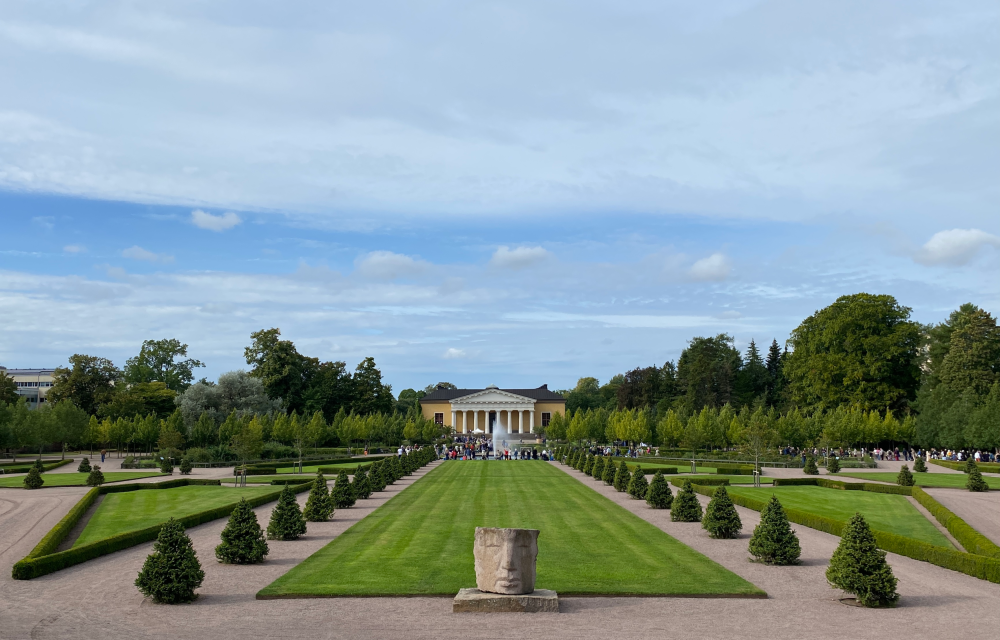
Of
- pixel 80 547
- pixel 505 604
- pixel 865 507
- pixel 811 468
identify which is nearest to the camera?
pixel 505 604

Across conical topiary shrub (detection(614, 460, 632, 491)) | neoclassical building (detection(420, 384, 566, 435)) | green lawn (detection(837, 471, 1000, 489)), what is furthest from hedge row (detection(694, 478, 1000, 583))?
neoclassical building (detection(420, 384, 566, 435))

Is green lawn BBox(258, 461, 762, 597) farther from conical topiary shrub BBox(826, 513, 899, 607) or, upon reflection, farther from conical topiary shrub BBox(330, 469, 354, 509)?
conical topiary shrub BBox(826, 513, 899, 607)

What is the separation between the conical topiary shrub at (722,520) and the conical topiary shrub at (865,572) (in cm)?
854

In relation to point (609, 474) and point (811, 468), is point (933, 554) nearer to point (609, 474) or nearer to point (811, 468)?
point (609, 474)

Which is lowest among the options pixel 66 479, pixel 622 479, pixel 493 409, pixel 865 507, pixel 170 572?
pixel 66 479

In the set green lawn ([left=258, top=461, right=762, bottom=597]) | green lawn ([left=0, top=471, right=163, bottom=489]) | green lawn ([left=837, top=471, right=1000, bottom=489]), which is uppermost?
green lawn ([left=837, top=471, right=1000, bottom=489])

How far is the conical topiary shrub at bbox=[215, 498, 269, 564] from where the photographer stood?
66.1 feet

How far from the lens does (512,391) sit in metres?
172

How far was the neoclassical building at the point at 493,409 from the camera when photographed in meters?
166

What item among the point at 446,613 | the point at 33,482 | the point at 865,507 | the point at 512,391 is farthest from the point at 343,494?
the point at 512,391

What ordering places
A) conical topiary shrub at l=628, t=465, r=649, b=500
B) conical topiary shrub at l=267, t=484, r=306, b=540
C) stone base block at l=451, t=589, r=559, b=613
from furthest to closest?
conical topiary shrub at l=628, t=465, r=649, b=500 < conical topiary shrub at l=267, t=484, r=306, b=540 < stone base block at l=451, t=589, r=559, b=613

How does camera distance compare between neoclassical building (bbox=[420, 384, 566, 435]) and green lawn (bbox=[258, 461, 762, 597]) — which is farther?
neoclassical building (bbox=[420, 384, 566, 435])

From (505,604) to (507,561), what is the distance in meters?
0.78

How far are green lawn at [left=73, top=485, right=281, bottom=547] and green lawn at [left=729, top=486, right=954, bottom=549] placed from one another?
23.1m
